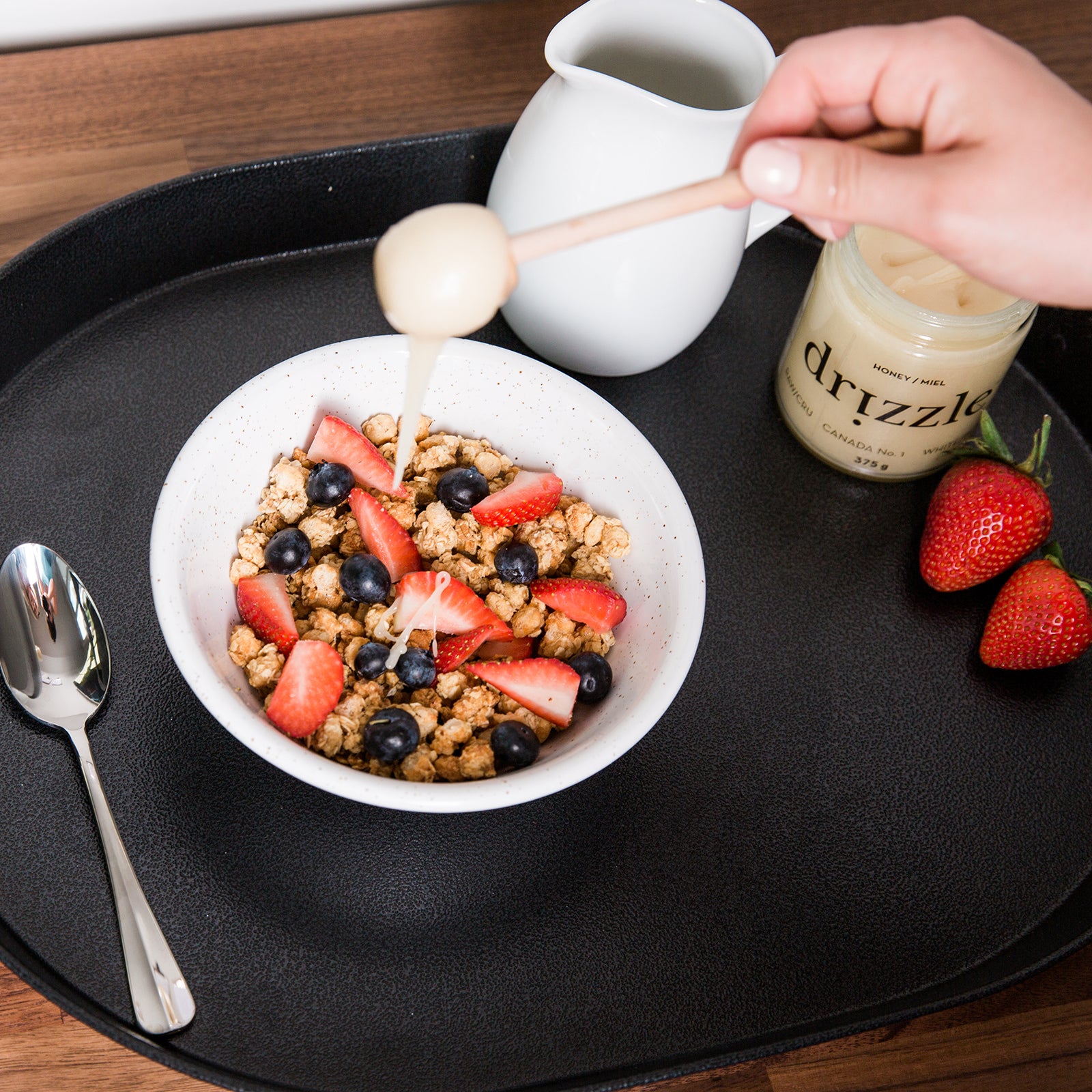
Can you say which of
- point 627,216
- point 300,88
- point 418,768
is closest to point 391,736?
point 418,768

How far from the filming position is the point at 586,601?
2.93 ft

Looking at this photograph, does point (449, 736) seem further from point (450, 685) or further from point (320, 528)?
point (320, 528)

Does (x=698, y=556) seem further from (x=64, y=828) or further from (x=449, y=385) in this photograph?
(x=64, y=828)

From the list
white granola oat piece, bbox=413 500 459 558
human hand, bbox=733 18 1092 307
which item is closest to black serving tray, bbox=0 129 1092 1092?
white granola oat piece, bbox=413 500 459 558

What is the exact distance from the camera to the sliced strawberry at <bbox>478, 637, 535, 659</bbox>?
2.96 ft

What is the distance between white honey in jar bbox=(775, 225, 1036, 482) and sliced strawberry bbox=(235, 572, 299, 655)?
1.81 ft

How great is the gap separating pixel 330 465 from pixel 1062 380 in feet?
2.66

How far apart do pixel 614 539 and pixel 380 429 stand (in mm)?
242

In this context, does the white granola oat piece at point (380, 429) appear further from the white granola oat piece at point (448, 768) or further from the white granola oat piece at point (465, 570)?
the white granola oat piece at point (448, 768)

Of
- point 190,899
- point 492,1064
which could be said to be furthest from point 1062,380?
point 190,899

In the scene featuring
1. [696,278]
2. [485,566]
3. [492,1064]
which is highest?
[696,278]

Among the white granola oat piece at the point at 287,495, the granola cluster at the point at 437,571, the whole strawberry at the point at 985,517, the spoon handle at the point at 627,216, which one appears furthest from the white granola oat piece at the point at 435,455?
the whole strawberry at the point at 985,517

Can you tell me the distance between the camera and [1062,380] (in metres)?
1.16

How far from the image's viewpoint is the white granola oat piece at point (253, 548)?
0.90m
